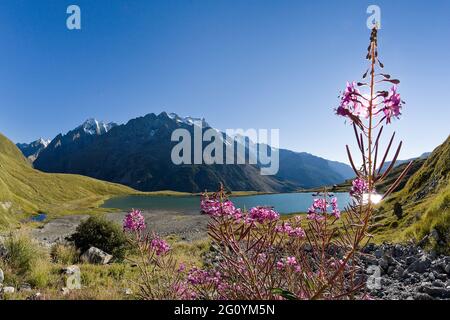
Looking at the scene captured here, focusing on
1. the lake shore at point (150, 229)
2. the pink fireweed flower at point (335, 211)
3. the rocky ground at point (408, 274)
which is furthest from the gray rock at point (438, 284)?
the lake shore at point (150, 229)

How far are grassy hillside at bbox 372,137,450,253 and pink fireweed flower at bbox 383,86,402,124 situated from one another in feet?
5.30

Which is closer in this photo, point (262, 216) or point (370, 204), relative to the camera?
point (370, 204)

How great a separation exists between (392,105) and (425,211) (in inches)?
653

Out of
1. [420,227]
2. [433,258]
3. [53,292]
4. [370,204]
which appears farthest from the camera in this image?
[420,227]

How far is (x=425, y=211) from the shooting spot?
54.2 ft

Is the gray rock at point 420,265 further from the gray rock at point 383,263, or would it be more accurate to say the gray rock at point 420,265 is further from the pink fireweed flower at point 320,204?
the pink fireweed flower at point 320,204

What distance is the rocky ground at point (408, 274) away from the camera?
28.5 feet

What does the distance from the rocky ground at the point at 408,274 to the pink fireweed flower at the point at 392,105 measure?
272 inches

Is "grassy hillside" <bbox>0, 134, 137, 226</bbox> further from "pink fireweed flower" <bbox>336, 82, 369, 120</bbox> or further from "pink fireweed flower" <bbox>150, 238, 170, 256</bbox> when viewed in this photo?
"pink fireweed flower" <bbox>336, 82, 369, 120</bbox>

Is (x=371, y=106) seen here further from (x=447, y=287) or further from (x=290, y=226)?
(x=447, y=287)

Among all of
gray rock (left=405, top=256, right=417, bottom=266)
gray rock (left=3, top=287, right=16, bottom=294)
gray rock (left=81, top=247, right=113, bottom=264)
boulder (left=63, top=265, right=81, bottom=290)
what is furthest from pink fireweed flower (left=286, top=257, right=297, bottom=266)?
gray rock (left=81, top=247, right=113, bottom=264)
